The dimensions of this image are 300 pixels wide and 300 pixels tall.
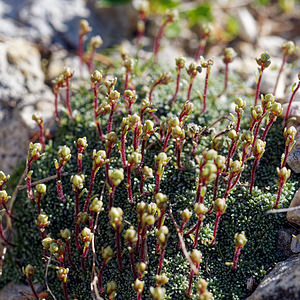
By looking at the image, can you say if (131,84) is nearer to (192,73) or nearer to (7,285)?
(192,73)

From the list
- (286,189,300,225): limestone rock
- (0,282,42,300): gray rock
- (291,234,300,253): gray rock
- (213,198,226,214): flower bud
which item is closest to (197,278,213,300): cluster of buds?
(213,198,226,214): flower bud

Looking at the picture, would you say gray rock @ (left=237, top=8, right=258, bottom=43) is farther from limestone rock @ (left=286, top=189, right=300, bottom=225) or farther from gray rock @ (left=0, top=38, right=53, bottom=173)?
limestone rock @ (left=286, top=189, right=300, bottom=225)

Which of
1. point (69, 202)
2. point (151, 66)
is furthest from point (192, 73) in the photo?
point (69, 202)

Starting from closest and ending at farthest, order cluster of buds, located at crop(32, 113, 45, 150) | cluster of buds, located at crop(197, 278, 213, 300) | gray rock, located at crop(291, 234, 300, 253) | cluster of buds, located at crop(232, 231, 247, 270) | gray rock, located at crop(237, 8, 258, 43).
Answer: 1. cluster of buds, located at crop(197, 278, 213, 300)
2. cluster of buds, located at crop(232, 231, 247, 270)
3. gray rock, located at crop(291, 234, 300, 253)
4. cluster of buds, located at crop(32, 113, 45, 150)
5. gray rock, located at crop(237, 8, 258, 43)

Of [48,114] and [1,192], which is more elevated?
[48,114]

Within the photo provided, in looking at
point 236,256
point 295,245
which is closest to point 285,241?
point 295,245
